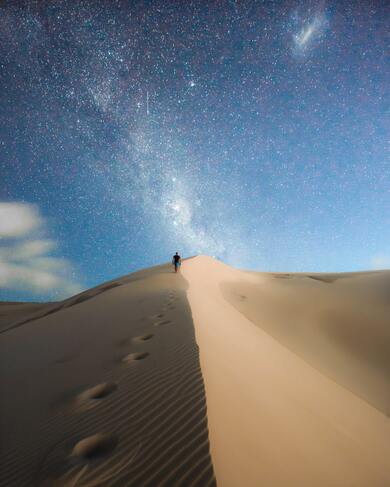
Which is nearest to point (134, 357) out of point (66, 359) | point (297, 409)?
point (66, 359)

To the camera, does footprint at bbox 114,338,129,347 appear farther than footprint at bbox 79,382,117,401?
Yes

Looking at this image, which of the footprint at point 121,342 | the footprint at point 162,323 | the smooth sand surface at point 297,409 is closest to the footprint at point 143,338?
the footprint at point 121,342

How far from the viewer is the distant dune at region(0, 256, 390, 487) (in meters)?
1.63

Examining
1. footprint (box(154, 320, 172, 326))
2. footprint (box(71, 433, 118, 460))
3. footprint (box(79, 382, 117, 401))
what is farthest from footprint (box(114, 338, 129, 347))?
footprint (box(71, 433, 118, 460))

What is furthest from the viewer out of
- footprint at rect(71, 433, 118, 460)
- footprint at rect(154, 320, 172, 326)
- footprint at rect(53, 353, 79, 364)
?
footprint at rect(154, 320, 172, 326)

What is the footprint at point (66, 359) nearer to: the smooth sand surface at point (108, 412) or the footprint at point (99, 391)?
the smooth sand surface at point (108, 412)

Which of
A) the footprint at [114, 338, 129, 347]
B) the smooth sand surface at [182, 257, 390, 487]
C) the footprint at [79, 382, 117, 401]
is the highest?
the footprint at [114, 338, 129, 347]

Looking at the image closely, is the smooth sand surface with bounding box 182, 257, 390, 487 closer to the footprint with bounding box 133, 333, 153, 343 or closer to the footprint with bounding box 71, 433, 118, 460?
the footprint with bounding box 71, 433, 118, 460

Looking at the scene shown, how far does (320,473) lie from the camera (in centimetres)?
176

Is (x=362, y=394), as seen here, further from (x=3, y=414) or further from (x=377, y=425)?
(x=3, y=414)

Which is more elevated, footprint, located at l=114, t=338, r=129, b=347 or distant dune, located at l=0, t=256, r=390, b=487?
footprint, located at l=114, t=338, r=129, b=347

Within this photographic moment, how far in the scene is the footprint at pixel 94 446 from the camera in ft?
5.88

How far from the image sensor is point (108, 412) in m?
2.27

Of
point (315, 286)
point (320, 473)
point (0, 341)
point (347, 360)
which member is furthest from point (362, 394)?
point (315, 286)
